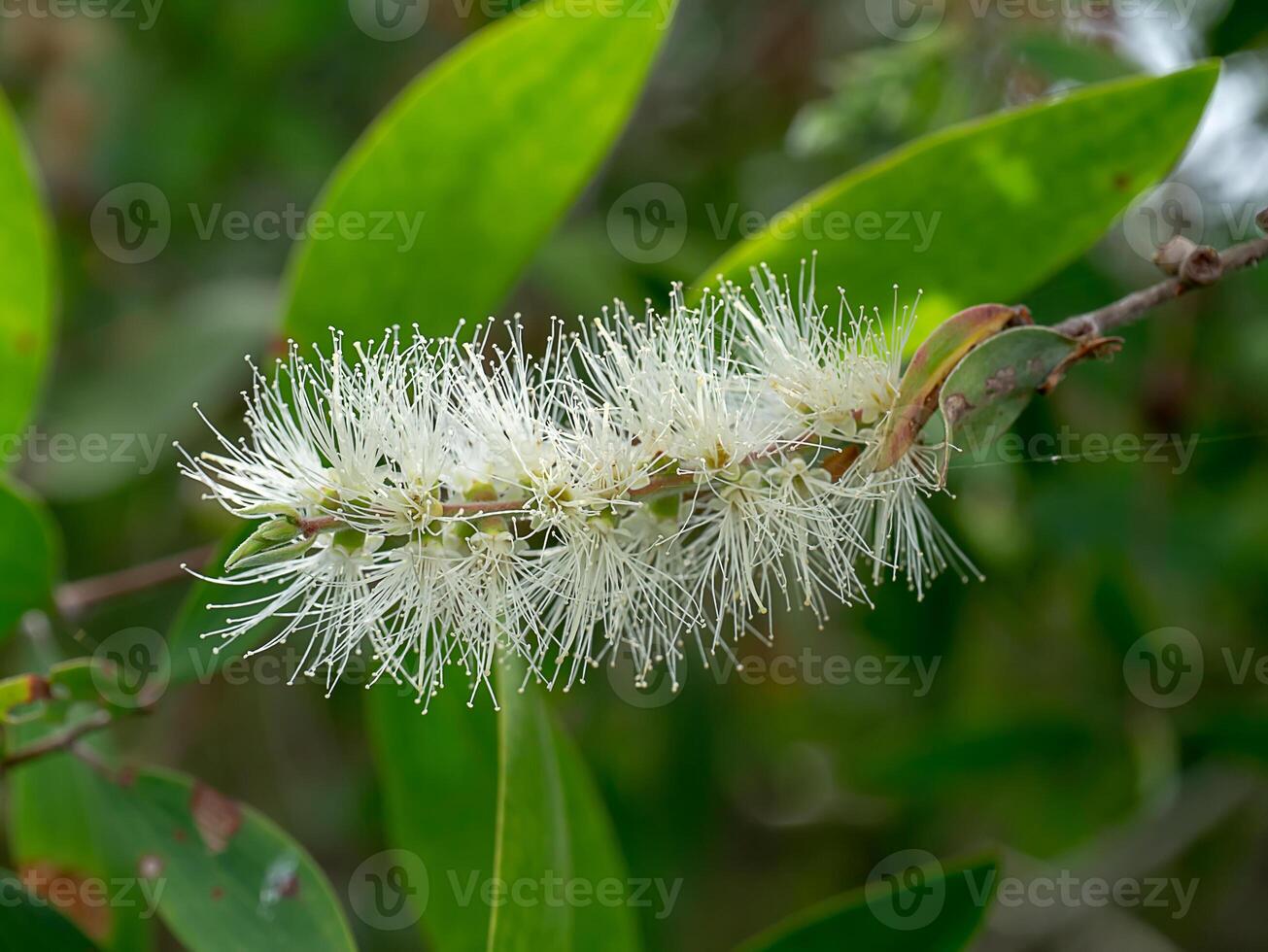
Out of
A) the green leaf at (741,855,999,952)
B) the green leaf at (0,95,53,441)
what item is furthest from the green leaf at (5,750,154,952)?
the green leaf at (741,855,999,952)

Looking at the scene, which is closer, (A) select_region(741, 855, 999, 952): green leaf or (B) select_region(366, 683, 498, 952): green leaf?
(A) select_region(741, 855, 999, 952): green leaf

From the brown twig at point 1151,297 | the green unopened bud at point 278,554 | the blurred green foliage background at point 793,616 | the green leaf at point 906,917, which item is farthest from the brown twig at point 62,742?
the brown twig at point 1151,297

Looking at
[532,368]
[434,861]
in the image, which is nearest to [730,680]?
[434,861]

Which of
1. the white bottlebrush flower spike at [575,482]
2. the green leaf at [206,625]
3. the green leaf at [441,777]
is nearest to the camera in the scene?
the white bottlebrush flower spike at [575,482]

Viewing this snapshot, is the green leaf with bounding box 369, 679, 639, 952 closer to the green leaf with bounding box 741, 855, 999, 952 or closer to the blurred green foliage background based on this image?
the green leaf with bounding box 741, 855, 999, 952

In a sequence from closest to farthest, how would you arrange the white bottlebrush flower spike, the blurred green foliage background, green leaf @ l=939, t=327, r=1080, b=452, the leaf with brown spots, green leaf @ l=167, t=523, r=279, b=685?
1. green leaf @ l=939, t=327, r=1080, b=452
2. the white bottlebrush flower spike
3. green leaf @ l=167, t=523, r=279, b=685
4. the leaf with brown spots
5. the blurred green foliage background

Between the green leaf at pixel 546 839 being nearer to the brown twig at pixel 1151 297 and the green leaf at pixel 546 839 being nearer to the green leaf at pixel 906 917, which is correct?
the green leaf at pixel 906 917
